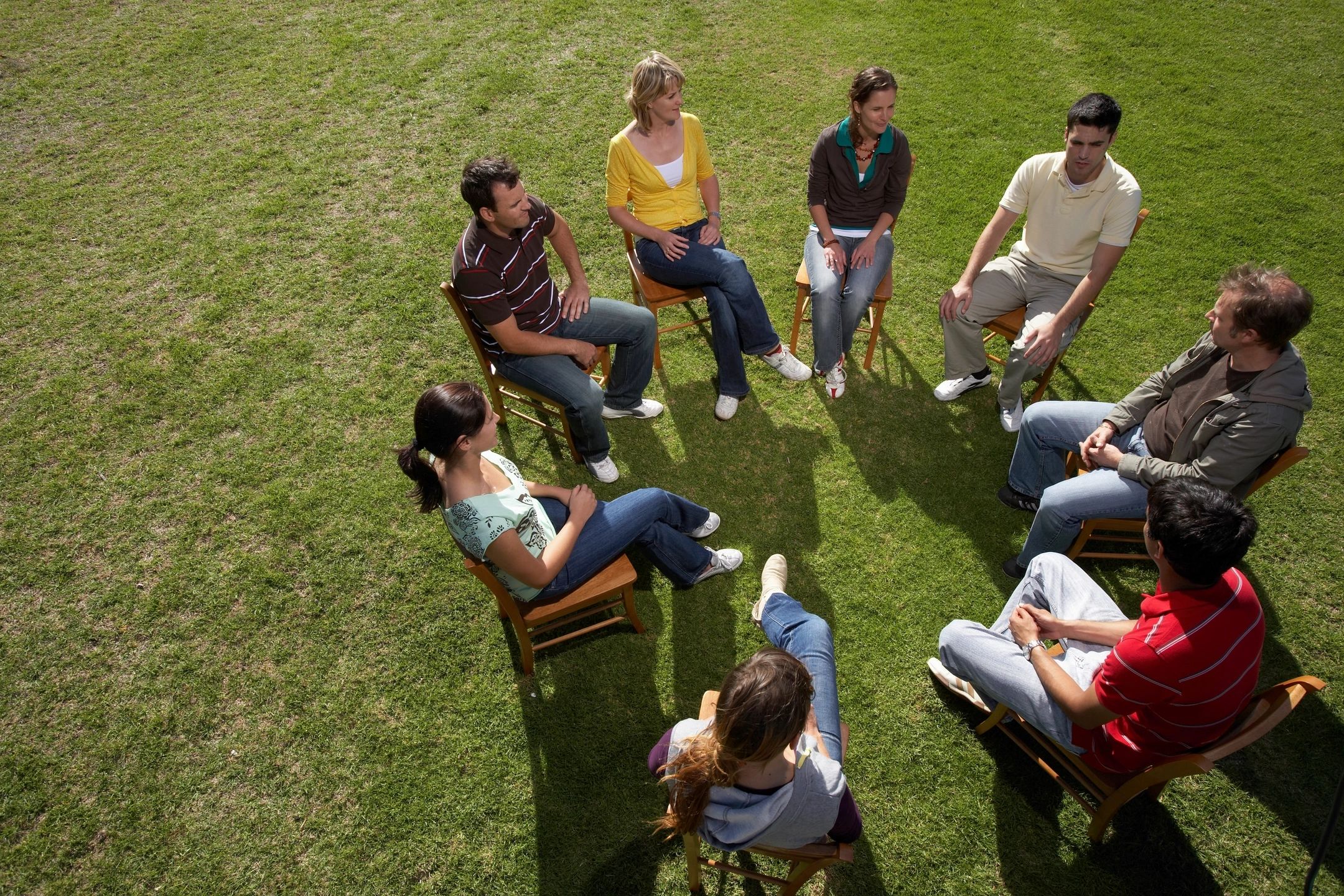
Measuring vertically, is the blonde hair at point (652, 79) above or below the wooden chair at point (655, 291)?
above

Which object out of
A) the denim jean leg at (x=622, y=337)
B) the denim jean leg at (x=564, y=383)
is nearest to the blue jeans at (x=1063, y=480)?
the denim jean leg at (x=622, y=337)

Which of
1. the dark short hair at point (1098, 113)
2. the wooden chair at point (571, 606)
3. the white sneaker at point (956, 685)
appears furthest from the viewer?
the dark short hair at point (1098, 113)

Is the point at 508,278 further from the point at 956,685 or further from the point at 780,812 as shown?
the point at 956,685

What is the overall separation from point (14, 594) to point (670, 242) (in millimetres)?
4379

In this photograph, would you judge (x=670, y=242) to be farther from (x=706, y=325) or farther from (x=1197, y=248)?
(x=1197, y=248)

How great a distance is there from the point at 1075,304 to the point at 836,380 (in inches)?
59.1

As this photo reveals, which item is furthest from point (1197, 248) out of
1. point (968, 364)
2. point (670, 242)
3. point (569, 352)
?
point (569, 352)

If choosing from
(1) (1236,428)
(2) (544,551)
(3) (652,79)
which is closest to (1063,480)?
(1) (1236,428)

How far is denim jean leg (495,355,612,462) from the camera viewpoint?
430cm

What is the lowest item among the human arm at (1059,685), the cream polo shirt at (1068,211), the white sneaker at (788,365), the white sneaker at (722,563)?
the white sneaker at (722,563)

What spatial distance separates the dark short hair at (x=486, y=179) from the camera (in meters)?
3.78

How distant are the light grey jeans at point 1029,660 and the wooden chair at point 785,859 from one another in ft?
2.35

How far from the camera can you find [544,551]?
3346mm

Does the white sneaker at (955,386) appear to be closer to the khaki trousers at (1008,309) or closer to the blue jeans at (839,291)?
the khaki trousers at (1008,309)
